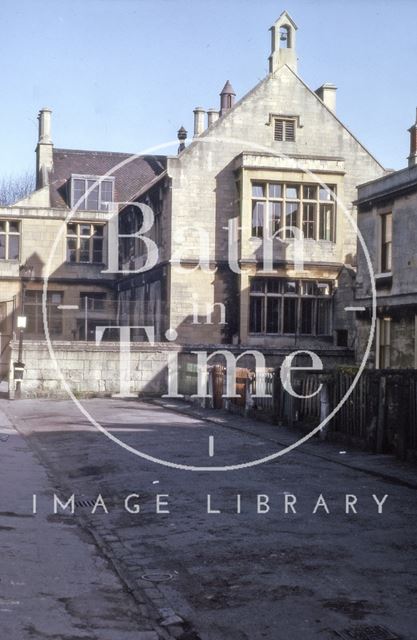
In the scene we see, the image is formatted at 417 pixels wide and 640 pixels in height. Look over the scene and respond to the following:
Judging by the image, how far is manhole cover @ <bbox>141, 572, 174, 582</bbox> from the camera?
746 centimetres

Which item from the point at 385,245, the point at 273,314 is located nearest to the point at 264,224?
the point at 273,314

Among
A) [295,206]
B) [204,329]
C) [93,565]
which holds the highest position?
[295,206]

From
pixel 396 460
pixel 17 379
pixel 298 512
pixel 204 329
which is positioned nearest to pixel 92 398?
pixel 17 379

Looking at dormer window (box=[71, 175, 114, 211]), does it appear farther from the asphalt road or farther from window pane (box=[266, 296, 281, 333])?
the asphalt road

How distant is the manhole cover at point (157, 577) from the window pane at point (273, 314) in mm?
25156

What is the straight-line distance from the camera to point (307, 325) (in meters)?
33.1

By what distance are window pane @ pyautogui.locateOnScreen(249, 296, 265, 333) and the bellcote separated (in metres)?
9.62

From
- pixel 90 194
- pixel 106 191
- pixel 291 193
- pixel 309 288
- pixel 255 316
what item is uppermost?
pixel 106 191

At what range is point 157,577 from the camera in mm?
7527

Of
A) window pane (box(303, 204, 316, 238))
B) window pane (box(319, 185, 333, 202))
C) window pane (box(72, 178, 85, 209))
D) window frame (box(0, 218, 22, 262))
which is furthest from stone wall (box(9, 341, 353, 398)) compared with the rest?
window pane (box(72, 178, 85, 209))

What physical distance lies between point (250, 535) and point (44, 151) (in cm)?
3948

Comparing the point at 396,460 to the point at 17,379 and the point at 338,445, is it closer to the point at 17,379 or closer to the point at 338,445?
the point at 338,445

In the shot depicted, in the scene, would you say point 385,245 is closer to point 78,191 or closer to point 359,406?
point 359,406

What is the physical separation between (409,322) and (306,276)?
900 centimetres
